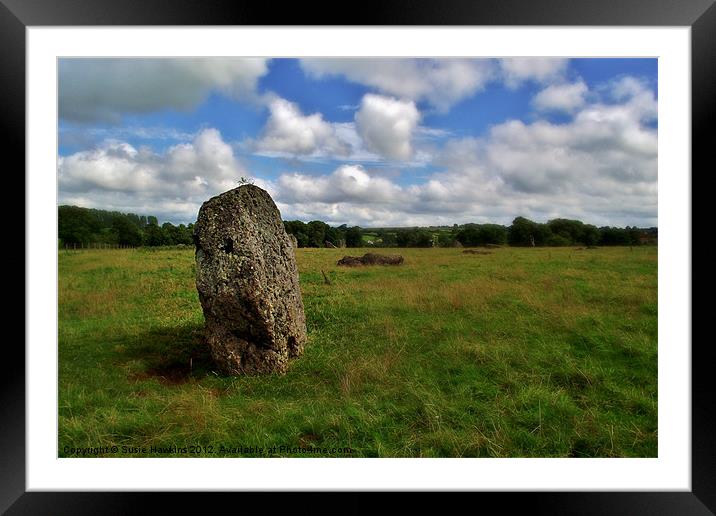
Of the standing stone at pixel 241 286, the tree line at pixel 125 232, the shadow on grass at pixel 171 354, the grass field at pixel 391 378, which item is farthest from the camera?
the tree line at pixel 125 232

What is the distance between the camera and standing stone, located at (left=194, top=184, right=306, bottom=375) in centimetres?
526

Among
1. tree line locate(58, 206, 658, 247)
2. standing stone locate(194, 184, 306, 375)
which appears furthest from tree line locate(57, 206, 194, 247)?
standing stone locate(194, 184, 306, 375)

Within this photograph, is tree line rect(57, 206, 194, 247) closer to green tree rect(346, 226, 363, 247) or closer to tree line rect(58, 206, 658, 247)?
tree line rect(58, 206, 658, 247)

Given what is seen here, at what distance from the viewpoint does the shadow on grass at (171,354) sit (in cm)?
553

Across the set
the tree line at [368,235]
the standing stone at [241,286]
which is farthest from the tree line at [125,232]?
the standing stone at [241,286]

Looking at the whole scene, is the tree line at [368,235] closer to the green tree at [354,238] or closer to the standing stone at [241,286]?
the green tree at [354,238]

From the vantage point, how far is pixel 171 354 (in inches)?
241
